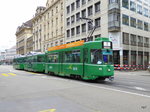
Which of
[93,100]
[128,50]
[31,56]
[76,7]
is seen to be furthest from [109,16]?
[93,100]

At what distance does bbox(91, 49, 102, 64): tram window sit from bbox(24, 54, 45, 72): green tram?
10.6 m

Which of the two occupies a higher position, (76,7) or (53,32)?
(76,7)

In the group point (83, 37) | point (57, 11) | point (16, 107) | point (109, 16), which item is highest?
point (57, 11)

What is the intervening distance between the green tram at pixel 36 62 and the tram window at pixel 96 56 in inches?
419

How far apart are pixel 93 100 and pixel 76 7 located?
123 feet

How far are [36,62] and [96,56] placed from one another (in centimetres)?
1405

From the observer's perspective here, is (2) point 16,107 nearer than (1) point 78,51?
Yes

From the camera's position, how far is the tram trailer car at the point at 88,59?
1188 cm

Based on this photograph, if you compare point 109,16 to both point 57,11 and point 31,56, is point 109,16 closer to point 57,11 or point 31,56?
point 31,56

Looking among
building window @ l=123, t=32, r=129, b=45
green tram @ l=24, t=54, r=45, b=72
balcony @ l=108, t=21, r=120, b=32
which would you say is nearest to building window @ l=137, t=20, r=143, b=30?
building window @ l=123, t=32, r=129, b=45

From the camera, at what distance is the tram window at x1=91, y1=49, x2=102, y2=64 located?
11930 mm

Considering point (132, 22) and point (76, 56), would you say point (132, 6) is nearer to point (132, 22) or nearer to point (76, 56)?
point (132, 22)

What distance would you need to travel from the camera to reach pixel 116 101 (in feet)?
22.2

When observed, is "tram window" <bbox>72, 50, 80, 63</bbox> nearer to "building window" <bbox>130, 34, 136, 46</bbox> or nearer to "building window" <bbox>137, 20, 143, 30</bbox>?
"building window" <bbox>130, 34, 136, 46</bbox>
